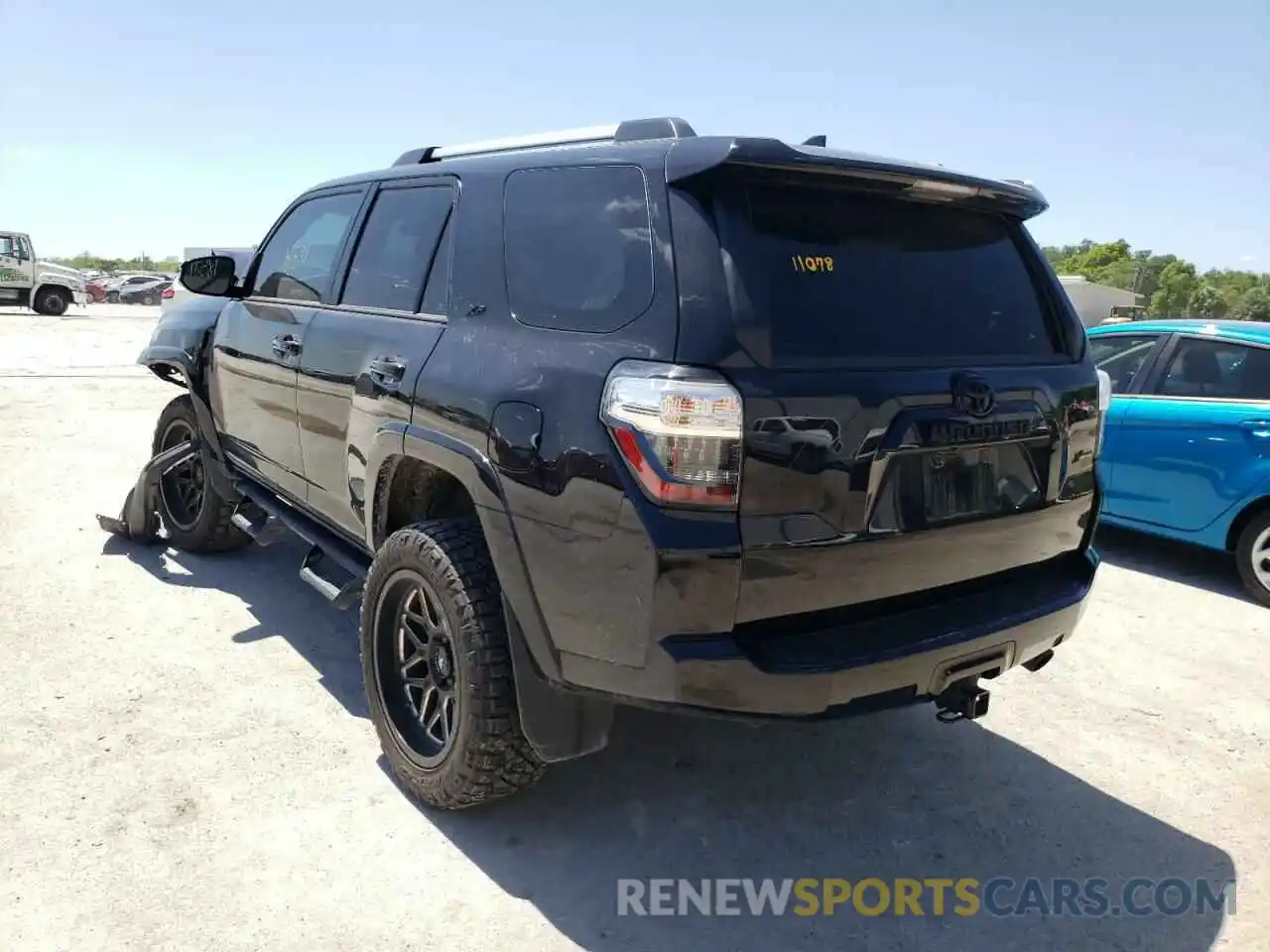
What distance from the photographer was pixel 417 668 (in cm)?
308

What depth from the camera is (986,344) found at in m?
2.62

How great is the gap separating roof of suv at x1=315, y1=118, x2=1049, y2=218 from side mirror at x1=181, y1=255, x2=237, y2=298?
1749 millimetres

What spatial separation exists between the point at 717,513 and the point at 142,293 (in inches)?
1893

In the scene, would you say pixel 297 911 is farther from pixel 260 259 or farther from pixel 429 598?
pixel 260 259

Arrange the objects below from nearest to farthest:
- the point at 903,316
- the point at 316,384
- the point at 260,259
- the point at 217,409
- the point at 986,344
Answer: the point at 903,316
the point at 986,344
the point at 316,384
the point at 260,259
the point at 217,409

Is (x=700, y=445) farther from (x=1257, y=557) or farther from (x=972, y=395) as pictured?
(x=1257, y=557)

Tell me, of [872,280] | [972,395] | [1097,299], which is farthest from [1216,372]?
[1097,299]

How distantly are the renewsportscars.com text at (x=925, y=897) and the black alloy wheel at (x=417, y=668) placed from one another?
75 cm

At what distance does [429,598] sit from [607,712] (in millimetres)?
693

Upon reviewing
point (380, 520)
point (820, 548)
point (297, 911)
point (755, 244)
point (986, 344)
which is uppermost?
point (755, 244)

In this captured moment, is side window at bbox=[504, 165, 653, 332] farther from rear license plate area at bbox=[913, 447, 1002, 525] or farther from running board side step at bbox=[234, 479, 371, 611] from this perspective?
running board side step at bbox=[234, 479, 371, 611]

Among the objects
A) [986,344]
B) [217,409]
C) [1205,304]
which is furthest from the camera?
[1205,304]

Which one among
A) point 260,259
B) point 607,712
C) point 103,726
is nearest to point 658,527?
point 607,712

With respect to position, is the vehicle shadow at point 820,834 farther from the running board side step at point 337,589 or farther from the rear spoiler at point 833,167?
the rear spoiler at point 833,167
